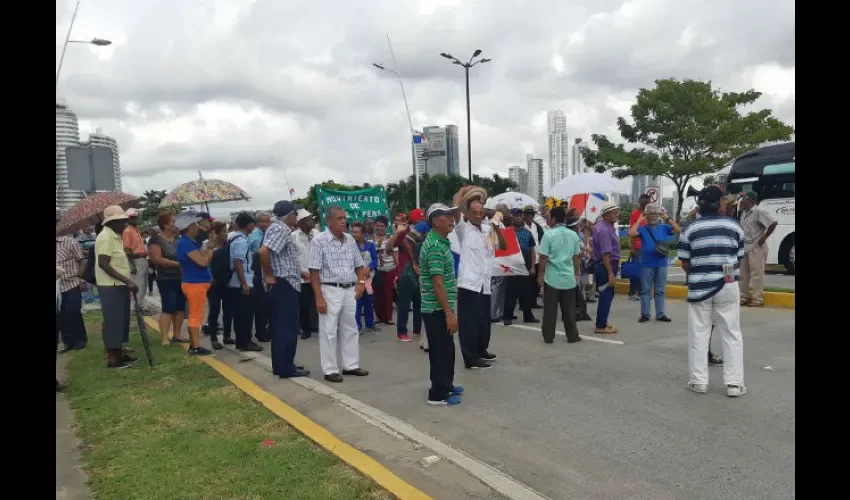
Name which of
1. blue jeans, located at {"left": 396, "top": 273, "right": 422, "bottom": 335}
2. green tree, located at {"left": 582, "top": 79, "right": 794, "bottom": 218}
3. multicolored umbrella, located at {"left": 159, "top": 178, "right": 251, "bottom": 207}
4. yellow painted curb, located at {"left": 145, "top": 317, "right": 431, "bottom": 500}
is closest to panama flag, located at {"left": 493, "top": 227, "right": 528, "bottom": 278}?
blue jeans, located at {"left": 396, "top": 273, "right": 422, "bottom": 335}

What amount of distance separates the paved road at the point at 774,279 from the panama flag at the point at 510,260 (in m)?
5.57

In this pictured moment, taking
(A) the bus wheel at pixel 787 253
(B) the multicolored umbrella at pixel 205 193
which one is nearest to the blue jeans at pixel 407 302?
(B) the multicolored umbrella at pixel 205 193

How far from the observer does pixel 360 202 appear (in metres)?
12.5

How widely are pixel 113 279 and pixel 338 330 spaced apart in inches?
114

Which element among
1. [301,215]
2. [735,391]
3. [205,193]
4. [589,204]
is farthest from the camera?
[589,204]

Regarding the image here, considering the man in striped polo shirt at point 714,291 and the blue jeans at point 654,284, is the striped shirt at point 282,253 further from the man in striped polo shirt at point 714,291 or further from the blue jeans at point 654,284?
the blue jeans at point 654,284

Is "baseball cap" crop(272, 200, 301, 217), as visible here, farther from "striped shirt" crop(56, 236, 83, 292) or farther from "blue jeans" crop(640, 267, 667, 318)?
"blue jeans" crop(640, 267, 667, 318)

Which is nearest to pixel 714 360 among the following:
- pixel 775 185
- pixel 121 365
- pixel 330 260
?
pixel 330 260

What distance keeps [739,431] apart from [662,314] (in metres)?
4.63

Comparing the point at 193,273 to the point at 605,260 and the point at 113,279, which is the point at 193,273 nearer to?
the point at 113,279

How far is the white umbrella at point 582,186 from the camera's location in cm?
1131

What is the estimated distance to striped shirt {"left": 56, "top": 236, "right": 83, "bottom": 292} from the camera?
7836mm
